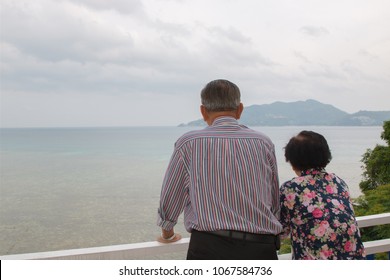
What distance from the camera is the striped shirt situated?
110 centimetres

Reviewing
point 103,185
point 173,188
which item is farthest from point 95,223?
point 173,188

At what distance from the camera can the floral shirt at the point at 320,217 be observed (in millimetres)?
1205

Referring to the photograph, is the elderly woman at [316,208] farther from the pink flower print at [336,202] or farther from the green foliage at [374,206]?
the green foliage at [374,206]

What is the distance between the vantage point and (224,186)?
1.10 meters

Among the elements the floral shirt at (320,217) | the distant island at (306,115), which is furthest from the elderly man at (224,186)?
the distant island at (306,115)

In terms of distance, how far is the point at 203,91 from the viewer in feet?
3.99

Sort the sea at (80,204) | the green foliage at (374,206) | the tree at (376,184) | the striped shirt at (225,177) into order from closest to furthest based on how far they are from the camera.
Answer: the striped shirt at (225,177), the green foliage at (374,206), the tree at (376,184), the sea at (80,204)

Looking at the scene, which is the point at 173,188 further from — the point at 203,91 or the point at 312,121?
the point at 312,121

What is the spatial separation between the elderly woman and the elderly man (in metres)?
0.12

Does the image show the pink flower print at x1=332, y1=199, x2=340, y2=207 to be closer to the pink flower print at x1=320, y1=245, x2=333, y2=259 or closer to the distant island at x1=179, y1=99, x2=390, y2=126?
the pink flower print at x1=320, y1=245, x2=333, y2=259

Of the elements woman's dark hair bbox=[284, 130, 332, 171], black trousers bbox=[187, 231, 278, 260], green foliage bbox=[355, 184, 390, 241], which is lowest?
green foliage bbox=[355, 184, 390, 241]

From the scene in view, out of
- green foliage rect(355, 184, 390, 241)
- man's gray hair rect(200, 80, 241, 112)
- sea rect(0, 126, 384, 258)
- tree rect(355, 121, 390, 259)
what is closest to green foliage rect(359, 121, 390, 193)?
tree rect(355, 121, 390, 259)

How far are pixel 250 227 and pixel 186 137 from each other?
0.35 meters

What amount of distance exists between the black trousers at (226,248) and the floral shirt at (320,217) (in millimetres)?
165
